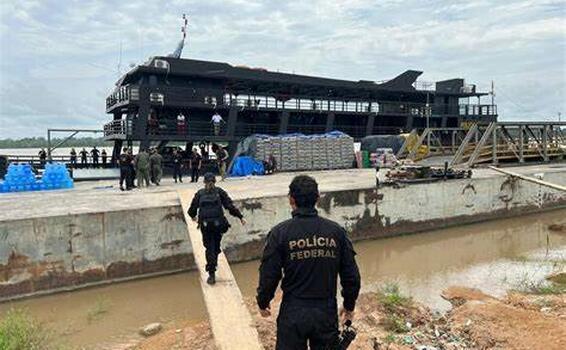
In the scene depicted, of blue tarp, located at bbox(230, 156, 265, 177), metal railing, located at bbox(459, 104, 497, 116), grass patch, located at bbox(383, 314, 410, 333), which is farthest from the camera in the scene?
metal railing, located at bbox(459, 104, 497, 116)

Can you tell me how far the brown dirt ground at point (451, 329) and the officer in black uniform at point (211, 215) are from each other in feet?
3.21

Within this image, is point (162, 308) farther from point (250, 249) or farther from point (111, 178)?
point (111, 178)

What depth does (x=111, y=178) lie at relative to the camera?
80.0 feet

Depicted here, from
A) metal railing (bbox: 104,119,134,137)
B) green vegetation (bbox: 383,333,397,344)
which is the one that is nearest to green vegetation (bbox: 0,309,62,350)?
green vegetation (bbox: 383,333,397,344)

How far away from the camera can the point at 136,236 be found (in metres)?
11.5

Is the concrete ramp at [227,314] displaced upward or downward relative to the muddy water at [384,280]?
upward

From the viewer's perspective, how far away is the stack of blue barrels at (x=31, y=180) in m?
17.7

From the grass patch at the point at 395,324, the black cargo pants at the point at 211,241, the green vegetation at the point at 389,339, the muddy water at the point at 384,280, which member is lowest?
the muddy water at the point at 384,280

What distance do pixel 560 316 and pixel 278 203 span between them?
7.70 m

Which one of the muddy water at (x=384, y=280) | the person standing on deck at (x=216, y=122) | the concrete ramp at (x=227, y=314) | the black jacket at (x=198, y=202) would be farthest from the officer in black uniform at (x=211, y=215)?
the person standing on deck at (x=216, y=122)

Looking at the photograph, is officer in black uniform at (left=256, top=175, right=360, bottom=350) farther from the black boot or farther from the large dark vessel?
the large dark vessel

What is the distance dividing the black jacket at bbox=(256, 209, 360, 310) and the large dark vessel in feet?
72.4

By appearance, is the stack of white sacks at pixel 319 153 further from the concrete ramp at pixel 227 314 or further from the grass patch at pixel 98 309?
the concrete ramp at pixel 227 314

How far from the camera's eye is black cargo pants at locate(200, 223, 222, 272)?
280 inches
